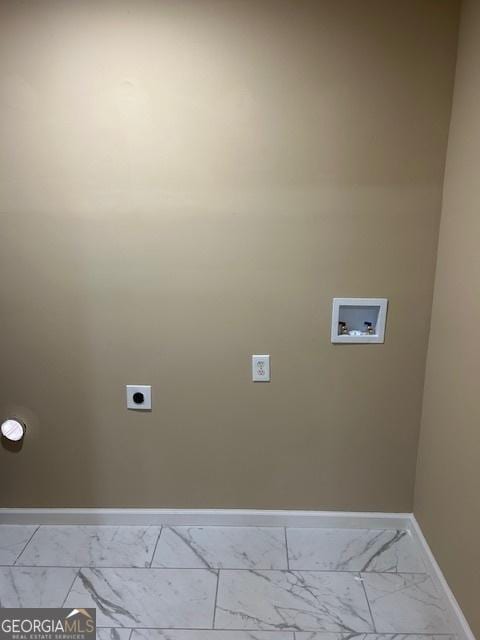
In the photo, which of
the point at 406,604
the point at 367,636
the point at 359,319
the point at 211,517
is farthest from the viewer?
the point at 211,517

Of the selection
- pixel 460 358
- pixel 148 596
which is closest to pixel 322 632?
pixel 148 596

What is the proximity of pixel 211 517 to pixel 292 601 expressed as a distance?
53 cm

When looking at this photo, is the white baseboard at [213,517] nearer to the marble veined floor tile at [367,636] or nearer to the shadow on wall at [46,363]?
the shadow on wall at [46,363]

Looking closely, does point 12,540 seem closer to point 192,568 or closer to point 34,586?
point 34,586

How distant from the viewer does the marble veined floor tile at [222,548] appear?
67.8 inches

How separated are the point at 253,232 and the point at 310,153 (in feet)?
1.23

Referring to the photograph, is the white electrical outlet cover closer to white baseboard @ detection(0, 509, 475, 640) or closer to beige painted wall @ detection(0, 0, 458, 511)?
beige painted wall @ detection(0, 0, 458, 511)

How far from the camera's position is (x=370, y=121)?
157cm

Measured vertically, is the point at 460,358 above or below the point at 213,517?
above

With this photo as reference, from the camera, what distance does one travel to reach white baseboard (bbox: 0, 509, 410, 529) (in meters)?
1.91

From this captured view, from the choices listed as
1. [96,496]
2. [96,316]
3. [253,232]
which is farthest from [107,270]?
[96,496]

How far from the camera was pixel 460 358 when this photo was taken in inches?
57.6

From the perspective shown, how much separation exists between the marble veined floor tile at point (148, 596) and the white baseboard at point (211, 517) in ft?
0.88

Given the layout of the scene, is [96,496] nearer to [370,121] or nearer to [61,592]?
[61,592]
